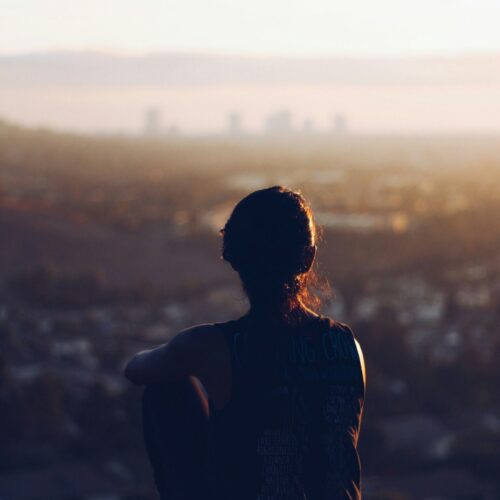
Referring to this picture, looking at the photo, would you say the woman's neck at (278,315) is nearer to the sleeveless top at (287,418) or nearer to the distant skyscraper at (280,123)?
the sleeveless top at (287,418)

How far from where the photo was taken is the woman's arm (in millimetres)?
1836

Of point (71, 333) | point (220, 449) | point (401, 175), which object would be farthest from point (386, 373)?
point (401, 175)

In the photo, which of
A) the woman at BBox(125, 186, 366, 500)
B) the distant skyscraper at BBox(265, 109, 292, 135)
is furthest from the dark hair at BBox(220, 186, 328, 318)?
the distant skyscraper at BBox(265, 109, 292, 135)

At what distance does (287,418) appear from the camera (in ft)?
6.04

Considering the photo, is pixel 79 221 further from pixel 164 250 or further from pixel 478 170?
pixel 478 170

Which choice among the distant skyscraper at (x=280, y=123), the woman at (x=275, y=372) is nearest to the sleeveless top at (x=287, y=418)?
the woman at (x=275, y=372)

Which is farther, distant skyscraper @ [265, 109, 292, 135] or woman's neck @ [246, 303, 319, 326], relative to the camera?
distant skyscraper @ [265, 109, 292, 135]

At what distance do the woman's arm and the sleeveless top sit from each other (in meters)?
0.04

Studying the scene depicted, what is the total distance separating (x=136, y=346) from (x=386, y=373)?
13.0 ft

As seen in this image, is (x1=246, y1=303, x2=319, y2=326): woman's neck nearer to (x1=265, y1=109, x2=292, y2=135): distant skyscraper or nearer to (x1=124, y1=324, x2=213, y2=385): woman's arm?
(x1=124, y1=324, x2=213, y2=385): woman's arm

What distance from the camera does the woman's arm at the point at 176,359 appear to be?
1.84 meters

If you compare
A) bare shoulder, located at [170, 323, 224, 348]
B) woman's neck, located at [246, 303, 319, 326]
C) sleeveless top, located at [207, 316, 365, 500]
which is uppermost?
woman's neck, located at [246, 303, 319, 326]

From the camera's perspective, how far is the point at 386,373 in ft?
55.2

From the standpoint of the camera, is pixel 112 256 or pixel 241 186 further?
pixel 241 186
